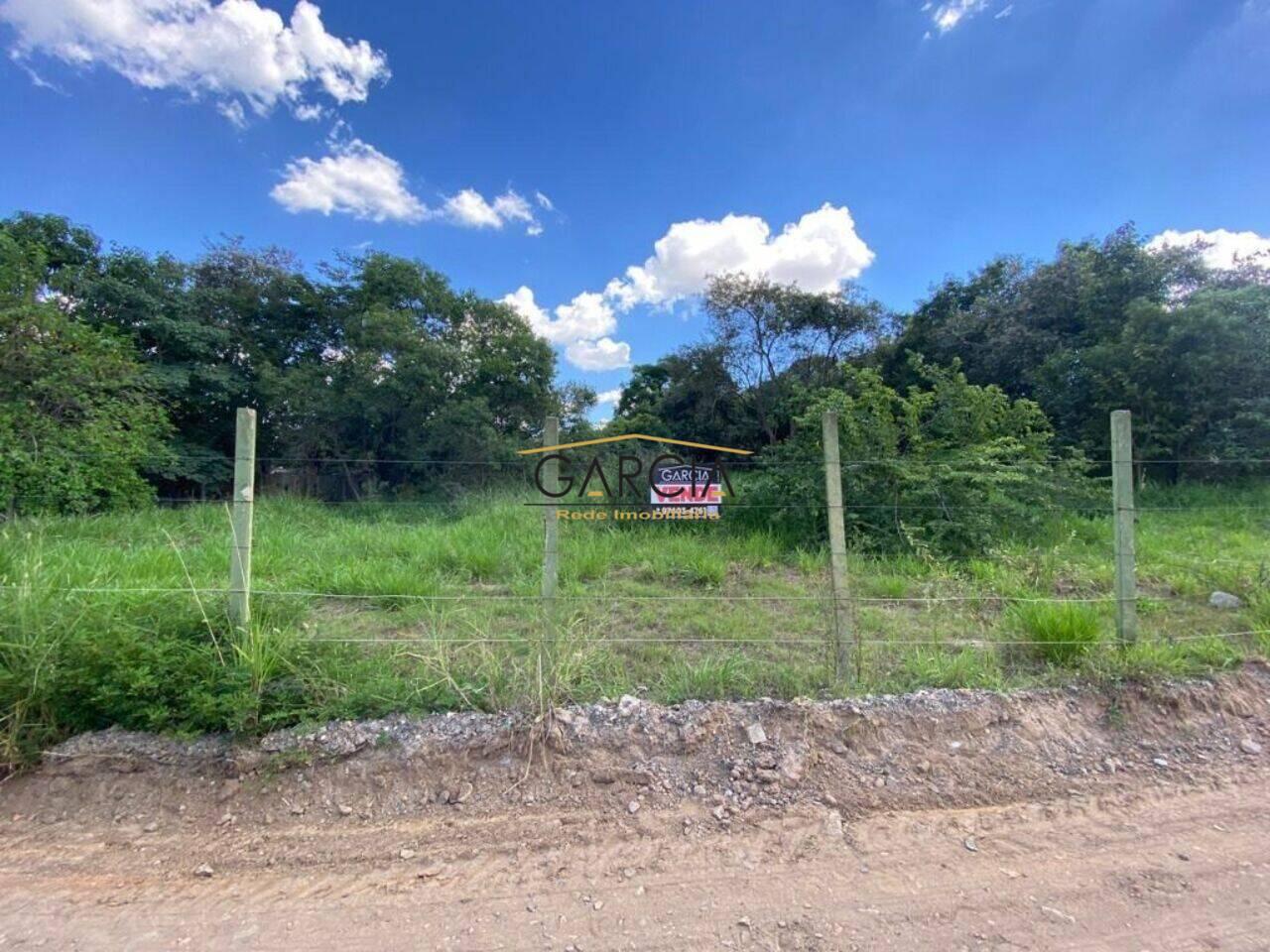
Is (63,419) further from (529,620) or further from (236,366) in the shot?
(529,620)

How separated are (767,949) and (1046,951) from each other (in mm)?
754

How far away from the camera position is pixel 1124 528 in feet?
9.03

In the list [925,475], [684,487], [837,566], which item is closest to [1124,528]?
[837,566]

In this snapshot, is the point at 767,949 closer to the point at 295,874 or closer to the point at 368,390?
the point at 295,874

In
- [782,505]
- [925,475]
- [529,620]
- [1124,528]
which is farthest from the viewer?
[782,505]

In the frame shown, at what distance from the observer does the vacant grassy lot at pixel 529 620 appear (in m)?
2.26

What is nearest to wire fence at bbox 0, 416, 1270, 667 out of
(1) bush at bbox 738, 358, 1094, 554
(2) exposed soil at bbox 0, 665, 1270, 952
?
(1) bush at bbox 738, 358, 1094, 554

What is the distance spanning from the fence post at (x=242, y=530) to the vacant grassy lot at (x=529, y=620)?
0.10 m

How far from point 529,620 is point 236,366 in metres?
14.0

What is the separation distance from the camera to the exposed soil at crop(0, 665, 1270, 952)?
1570 mm

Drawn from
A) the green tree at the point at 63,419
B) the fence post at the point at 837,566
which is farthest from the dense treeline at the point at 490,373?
the fence post at the point at 837,566

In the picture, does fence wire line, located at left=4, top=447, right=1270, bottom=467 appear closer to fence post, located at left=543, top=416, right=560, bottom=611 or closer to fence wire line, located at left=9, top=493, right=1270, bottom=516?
fence wire line, located at left=9, top=493, right=1270, bottom=516

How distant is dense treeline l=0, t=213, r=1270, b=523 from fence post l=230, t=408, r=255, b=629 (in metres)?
2.07

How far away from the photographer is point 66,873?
5.80 feet
